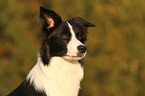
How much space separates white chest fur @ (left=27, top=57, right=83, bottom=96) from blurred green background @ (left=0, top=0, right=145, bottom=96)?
71.0 ft

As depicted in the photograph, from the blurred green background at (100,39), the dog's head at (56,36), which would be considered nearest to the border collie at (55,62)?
the dog's head at (56,36)

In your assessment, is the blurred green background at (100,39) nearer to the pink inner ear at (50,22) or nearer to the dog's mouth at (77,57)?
the pink inner ear at (50,22)

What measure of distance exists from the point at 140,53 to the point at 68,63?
1022 inches

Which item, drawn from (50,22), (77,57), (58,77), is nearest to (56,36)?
(50,22)

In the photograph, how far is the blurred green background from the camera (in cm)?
2961

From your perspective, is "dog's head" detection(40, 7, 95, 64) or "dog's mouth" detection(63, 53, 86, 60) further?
"dog's head" detection(40, 7, 95, 64)

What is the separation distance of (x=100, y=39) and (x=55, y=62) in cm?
2571

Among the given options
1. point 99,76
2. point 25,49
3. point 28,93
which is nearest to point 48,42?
point 28,93

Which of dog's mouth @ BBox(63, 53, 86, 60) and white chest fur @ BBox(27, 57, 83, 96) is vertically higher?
dog's mouth @ BBox(63, 53, 86, 60)

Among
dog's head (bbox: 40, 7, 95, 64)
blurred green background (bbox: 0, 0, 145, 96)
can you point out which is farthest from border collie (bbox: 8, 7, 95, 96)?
blurred green background (bbox: 0, 0, 145, 96)

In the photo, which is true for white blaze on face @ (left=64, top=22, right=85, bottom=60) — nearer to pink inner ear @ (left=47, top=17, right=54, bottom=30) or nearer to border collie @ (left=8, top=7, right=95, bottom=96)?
border collie @ (left=8, top=7, right=95, bottom=96)

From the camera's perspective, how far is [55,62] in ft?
22.3

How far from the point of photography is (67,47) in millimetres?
6699

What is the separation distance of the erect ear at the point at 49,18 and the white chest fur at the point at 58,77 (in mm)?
753
